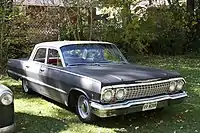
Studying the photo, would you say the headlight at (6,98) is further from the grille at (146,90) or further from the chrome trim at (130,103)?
the grille at (146,90)

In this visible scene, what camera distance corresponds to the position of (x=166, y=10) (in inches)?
691

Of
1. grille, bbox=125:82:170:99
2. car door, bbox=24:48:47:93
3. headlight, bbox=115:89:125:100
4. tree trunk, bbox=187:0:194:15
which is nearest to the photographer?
headlight, bbox=115:89:125:100

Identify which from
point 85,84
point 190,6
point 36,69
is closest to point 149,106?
point 85,84

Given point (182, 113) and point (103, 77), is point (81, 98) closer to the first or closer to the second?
point (103, 77)

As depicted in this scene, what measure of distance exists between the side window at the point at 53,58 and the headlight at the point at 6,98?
6.24 ft

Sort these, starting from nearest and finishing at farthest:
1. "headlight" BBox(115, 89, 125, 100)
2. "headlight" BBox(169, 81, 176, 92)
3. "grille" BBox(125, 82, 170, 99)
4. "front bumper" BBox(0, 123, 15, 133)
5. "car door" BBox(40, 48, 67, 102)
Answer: "front bumper" BBox(0, 123, 15, 133) → "headlight" BBox(115, 89, 125, 100) → "grille" BBox(125, 82, 170, 99) → "headlight" BBox(169, 81, 176, 92) → "car door" BBox(40, 48, 67, 102)

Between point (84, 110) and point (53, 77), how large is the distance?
102cm

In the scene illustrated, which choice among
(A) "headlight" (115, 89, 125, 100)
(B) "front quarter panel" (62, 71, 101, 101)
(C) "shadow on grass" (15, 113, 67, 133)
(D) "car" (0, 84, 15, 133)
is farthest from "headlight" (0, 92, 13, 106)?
(A) "headlight" (115, 89, 125, 100)

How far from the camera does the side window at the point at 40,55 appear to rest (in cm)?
731

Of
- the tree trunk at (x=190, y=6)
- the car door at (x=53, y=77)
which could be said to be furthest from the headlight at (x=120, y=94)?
the tree trunk at (x=190, y=6)

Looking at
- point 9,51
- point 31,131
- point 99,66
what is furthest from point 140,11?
point 31,131

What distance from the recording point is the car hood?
545 cm

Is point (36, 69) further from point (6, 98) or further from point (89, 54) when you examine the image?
point (6, 98)

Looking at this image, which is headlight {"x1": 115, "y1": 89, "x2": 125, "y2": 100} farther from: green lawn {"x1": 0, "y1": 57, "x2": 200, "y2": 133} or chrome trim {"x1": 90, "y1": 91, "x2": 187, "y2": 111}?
green lawn {"x1": 0, "y1": 57, "x2": 200, "y2": 133}
